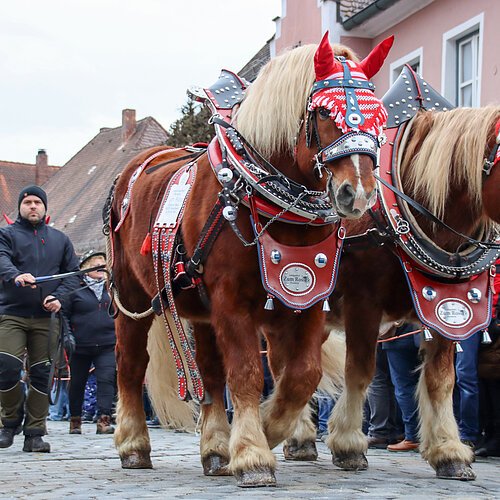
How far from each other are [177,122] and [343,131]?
16.3 meters

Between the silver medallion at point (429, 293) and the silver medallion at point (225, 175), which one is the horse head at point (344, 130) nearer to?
the silver medallion at point (225, 175)

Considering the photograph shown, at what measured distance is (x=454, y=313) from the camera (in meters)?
5.95

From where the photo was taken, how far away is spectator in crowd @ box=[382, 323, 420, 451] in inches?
329

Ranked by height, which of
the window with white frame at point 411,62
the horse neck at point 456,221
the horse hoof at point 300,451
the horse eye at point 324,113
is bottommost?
the horse hoof at point 300,451

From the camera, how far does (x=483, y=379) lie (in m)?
7.98

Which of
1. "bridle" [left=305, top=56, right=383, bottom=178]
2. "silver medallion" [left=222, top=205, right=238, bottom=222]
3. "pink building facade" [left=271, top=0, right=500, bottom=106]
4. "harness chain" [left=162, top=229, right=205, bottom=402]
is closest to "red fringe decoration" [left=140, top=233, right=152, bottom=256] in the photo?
"harness chain" [left=162, top=229, right=205, bottom=402]

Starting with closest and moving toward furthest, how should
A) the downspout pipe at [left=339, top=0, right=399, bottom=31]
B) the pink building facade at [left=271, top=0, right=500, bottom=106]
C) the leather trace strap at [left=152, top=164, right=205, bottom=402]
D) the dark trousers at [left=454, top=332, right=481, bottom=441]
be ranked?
1. the leather trace strap at [left=152, top=164, right=205, bottom=402]
2. the dark trousers at [left=454, top=332, right=481, bottom=441]
3. the pink building facade at [left=271, top=0, right=500, bottom=106]
4. the downspout pipe at [left=339, top=0, right=399, bottom=31]

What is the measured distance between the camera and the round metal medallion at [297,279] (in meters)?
5.29

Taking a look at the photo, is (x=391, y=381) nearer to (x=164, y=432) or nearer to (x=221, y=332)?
(x=164, y=432)

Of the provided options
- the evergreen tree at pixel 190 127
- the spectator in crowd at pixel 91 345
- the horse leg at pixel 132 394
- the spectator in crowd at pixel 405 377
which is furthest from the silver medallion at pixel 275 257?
the evergreen tree at pixel 190 127

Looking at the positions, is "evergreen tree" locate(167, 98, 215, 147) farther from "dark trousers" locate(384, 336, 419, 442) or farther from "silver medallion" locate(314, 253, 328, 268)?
"silver medallion" locate(314, 253, 328, 268)

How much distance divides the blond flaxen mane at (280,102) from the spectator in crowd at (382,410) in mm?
3815

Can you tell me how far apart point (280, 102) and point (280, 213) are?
56cm

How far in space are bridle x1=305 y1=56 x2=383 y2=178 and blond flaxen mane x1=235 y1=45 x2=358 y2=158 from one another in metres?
0.11
